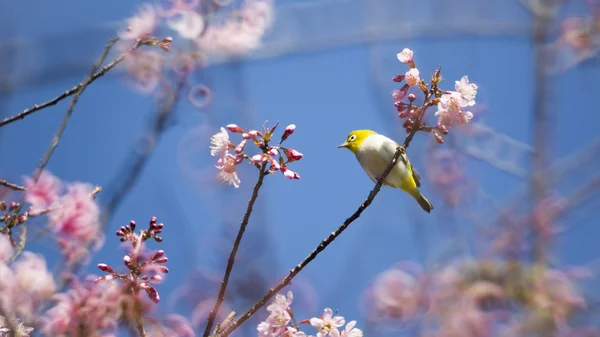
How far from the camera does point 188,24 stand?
311cm

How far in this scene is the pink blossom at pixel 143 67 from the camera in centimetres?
317

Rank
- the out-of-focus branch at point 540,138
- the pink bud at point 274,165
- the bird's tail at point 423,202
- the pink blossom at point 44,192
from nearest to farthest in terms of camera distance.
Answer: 1. the pink bud at point 274,165
2. the pink blossom at point 44,192
3. the bird's tail at point 423,202
4. the out-of-focus branch at point 540,138

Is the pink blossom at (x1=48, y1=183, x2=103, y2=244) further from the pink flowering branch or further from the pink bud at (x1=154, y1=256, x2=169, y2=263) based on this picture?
the pink flowering branch

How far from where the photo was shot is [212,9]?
10.2 feet

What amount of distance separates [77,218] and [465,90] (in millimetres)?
1491

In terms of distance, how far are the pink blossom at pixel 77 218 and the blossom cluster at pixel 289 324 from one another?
0.83m

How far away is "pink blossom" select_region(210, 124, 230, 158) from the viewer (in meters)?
1.88

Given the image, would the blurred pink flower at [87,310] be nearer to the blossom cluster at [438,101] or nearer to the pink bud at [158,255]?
the pink bud at [158,255]

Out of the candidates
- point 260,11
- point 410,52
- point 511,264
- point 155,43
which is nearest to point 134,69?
point 260,11

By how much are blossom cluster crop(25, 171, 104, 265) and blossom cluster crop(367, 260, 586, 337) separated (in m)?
1.73

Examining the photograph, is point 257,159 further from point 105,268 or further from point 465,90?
point 465,90

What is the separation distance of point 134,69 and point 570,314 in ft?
8.31

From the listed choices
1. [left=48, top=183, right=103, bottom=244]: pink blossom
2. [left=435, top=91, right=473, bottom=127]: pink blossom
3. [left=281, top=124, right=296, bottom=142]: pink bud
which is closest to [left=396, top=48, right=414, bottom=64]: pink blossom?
[left=435, top=91, right=473, bottom=127]: pink blossom

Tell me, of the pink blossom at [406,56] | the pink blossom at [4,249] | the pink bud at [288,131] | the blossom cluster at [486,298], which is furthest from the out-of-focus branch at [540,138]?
the pink blossom at [4,249]
